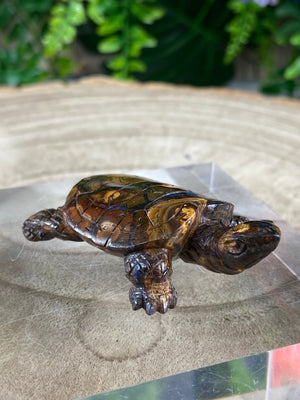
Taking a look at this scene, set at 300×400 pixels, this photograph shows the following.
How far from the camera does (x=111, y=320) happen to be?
900mm

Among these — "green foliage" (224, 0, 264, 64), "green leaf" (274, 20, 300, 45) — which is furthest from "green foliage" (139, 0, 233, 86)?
"green leaf" (274, 20, 300, 45)

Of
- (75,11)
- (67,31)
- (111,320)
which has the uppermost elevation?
(75,11)

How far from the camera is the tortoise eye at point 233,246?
0.76 m

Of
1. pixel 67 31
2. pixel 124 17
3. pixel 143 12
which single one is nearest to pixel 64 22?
pixel 67 31

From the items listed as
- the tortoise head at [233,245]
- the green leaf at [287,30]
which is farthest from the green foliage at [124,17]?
the tortoise head at [233,245]

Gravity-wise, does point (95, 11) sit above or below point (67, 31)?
above

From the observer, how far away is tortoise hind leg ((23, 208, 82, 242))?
1028mm

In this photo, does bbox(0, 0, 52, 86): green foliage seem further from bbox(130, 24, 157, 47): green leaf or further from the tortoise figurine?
the tortoise figurine

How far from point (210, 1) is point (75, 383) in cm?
268

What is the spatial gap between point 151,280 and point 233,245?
200mm

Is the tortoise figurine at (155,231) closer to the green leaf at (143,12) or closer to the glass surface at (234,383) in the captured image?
Result: the glass surface at (234,383)

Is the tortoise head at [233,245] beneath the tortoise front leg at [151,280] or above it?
above

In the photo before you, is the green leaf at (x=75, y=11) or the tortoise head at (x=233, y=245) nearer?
the tortoise head at (x=233, y=245)

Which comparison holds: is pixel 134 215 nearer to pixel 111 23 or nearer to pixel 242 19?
pixel 111 23
